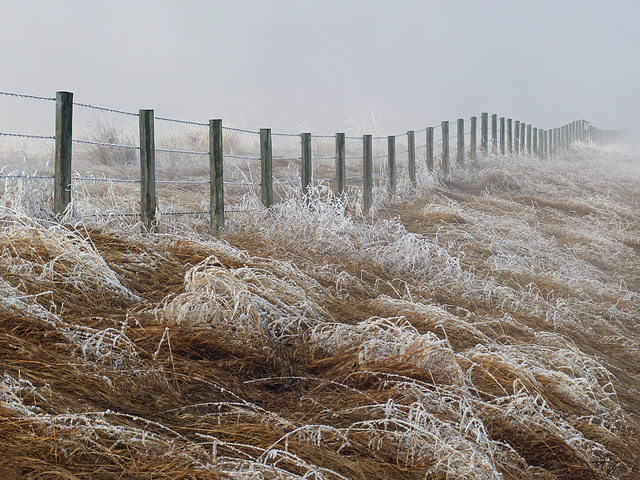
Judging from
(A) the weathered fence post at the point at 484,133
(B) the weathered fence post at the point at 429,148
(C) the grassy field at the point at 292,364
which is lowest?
(C) the grassy field at the point at 292,364

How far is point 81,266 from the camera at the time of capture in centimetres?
362

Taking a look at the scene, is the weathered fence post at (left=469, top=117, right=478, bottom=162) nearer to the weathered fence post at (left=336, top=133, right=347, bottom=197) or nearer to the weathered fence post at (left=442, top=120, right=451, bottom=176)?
the weathered fence post at (left=442, top=120, right=451, bottom=176)

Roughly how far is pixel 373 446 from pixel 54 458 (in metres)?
1.13

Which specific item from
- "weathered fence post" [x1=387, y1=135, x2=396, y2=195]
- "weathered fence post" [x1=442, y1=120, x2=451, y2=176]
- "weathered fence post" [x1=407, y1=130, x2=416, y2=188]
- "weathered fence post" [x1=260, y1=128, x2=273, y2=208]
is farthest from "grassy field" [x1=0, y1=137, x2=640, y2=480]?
"weathered fence post" [x1=442, y1=120, x2=451, y2=176]

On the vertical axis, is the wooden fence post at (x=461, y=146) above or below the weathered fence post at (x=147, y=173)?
above

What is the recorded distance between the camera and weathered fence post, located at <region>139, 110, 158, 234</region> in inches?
231

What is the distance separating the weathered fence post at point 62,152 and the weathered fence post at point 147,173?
0.81 metres

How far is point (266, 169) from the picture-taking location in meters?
7.42

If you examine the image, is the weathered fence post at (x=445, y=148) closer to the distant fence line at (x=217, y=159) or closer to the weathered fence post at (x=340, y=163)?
the distant fence line at (x=217, y=159)

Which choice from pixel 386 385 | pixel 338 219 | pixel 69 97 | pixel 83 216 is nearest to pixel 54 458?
Answer: pixel 386 385

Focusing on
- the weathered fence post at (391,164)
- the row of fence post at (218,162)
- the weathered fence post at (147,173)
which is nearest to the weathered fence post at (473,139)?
the row of fence post at (218,162)

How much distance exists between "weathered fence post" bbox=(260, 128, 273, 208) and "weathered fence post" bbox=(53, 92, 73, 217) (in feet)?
8.51

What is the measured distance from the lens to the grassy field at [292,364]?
225 centimetres

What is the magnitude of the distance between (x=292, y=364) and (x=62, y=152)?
301cm
